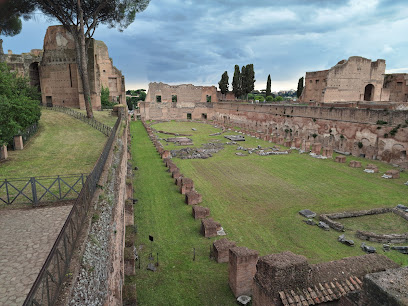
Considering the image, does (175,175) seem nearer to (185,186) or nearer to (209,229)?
(185,186)

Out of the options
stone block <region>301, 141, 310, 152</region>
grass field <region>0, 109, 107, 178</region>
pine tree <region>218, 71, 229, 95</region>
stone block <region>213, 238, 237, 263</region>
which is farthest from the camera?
pine tree <region>218, 71, 229, 95</region>

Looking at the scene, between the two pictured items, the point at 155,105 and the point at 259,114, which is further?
the point at 155,105

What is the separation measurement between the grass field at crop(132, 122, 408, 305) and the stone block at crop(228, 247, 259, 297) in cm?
31

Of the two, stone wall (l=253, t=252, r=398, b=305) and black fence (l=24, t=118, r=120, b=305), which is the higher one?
black fence (l=24, t=118, r=120, b=305)

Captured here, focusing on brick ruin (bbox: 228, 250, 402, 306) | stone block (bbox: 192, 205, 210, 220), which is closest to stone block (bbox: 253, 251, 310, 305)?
brick ruin (bbox: 228, 250, 402, 306)

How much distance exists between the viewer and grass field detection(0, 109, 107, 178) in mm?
9547

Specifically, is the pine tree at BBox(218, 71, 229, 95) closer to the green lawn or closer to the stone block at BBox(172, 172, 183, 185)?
the green lawn

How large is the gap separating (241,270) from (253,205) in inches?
187

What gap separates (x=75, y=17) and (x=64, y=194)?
1778 cm

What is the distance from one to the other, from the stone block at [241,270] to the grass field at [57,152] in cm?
597

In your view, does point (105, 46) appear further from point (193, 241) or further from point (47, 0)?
point (193, 241)

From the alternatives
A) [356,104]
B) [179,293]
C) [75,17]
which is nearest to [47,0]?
[75,17]

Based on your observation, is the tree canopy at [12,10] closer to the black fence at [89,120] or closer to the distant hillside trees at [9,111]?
the black fence at [89,120]

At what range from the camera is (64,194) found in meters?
7.36
